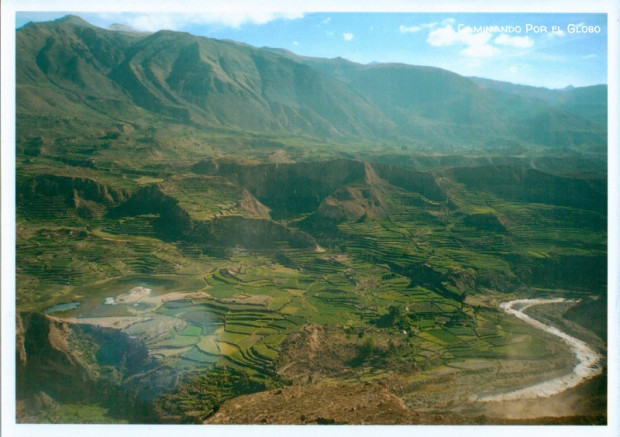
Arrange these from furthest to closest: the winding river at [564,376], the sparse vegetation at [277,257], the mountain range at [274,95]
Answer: the mountain range at [274,95] → the sparse vegetation at [277,257] → the winding river at [564,376]

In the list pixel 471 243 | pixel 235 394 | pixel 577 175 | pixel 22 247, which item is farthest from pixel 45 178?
pixel 577 175

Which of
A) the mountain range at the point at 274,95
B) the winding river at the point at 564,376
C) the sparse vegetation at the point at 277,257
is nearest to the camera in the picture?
the winding river at the point at 564,376

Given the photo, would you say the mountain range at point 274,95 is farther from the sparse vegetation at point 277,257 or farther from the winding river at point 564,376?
the winding river at point 564,376

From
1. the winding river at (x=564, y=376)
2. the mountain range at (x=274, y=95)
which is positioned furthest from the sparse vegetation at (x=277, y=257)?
the mountain range at (x=274, y=95)

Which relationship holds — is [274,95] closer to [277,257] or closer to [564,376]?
[277,257]

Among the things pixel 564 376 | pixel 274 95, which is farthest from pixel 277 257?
pixel 274 95

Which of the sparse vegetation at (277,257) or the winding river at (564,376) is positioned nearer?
the winding river at (564,376)

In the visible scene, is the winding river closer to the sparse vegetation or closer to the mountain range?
the sparse vegetation
